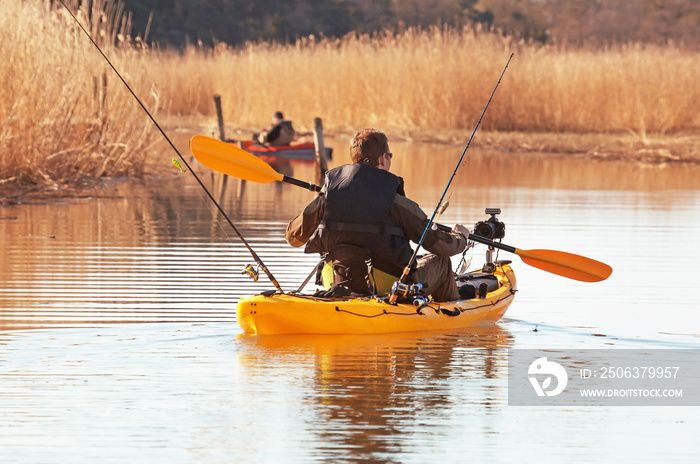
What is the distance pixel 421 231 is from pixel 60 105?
25.7 ft

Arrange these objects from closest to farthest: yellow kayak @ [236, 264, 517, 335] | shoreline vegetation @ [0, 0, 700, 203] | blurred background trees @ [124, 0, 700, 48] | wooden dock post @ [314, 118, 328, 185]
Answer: yellow kayak @ [236, 264, 517, 335] → wooden dock post @ [314, 118, 328, 185] → shoreline vegetation @ [0, 0, 700, 203] → blurred background trees @ [124, 0, 700, 48]

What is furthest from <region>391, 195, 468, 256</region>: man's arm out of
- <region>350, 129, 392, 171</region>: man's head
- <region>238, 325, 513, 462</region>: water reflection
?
<region>238, 325, 513, 462</region>: water reflection

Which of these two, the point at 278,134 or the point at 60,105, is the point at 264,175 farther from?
the point at 278,134

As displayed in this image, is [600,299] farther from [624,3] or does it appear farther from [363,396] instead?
[624,3]

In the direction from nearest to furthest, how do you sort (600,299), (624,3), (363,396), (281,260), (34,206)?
(363,396)
(600,299)
(281,260)
(34,206)
(624,3)

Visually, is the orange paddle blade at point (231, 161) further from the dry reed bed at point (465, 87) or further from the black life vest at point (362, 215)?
the dry reed bed at point (465, 87)

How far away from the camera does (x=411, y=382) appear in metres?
6.49

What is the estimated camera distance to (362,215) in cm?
767

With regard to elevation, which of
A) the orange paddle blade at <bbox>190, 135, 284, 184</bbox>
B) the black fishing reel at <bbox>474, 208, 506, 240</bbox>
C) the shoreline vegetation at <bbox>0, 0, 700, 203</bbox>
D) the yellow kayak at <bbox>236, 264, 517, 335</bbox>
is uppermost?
the shoreline vegetation at <bbox>0, 0, 700, 203</bbox>

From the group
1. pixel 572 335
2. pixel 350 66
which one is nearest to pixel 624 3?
pixel 350 66

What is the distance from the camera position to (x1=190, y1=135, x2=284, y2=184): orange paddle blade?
8.78 metres

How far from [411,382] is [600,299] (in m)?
3.33

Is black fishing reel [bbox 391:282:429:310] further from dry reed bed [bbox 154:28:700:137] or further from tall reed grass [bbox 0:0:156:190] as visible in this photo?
dry reed bed [bbox 154:28:700:137]

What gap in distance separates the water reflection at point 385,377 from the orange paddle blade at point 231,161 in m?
1.61
